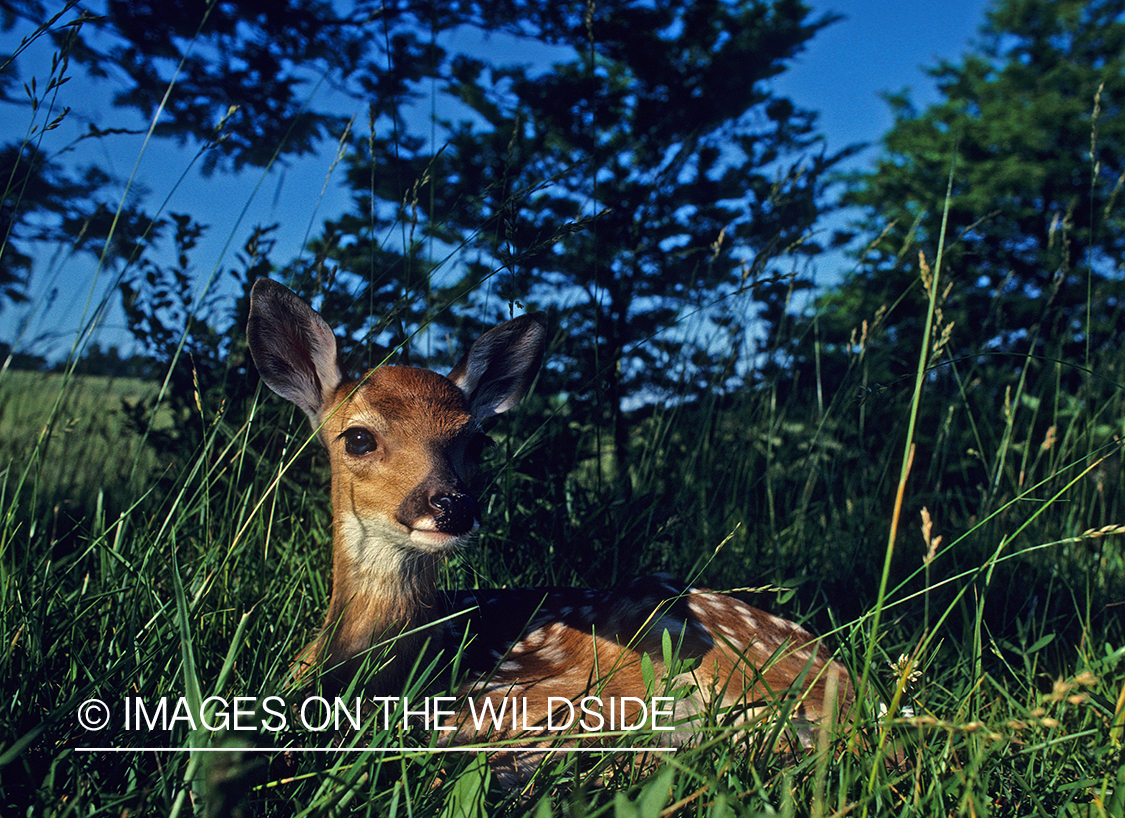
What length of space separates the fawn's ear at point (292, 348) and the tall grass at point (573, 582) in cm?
19

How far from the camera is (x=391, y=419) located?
1967 millimetres

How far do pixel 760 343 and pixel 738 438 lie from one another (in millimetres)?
963

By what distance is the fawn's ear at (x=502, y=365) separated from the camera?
2.12 meters

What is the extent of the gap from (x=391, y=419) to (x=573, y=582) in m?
0.92

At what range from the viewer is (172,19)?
4.10 meters

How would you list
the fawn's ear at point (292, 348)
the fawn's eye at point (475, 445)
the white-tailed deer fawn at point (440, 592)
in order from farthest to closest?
the fawn's eye at point (475, 445) < the fawn's ear at point (292, 348) < the white-tailed deer fawn at point (440, 592)

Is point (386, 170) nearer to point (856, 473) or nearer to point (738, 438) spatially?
point (738, 438)

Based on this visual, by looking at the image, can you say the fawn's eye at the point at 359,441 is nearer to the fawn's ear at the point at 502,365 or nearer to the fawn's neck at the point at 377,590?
the fawn's neck at the point at 377,590

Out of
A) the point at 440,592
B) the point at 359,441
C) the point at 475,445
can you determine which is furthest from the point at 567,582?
the point at 359,441

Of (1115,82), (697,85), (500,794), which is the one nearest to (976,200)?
(1115,82)

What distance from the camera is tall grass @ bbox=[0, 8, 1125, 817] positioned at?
3.45 feet

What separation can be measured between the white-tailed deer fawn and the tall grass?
0.14 metres

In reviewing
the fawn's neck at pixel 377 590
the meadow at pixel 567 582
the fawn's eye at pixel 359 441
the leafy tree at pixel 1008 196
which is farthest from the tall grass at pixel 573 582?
the leafy tree at pixel 1008 196

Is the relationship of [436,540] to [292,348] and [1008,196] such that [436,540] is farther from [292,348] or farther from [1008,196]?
[1008,196]
